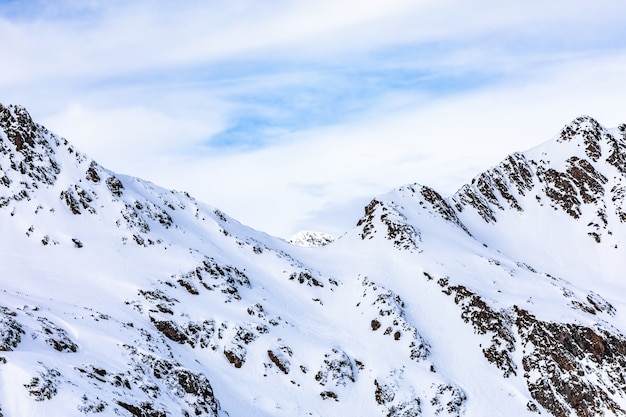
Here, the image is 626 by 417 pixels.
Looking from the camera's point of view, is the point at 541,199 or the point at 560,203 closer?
the point at 560,203

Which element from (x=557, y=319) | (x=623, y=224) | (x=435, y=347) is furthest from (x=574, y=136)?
(x=435, y=347)

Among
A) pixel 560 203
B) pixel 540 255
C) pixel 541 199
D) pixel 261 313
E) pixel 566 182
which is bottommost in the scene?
pixel 261 313

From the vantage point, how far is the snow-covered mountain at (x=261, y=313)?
170 feet

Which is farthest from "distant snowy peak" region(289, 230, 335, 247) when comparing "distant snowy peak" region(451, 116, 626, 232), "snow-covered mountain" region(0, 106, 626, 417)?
"snow-covered mountain" region(0, 106, 626, 417)

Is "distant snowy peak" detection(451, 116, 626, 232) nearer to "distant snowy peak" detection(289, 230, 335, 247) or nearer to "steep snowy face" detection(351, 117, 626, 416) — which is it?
"steep snowy face" detection(351, 117, 626, 416)

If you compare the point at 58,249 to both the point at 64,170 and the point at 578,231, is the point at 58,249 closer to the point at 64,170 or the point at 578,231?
the point at 64,170

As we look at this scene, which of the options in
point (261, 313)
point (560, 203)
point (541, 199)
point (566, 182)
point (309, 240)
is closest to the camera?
point (261, 313)

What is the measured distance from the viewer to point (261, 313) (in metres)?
73.9

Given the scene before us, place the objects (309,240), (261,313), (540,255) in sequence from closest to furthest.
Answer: (261,313), (540,255), (309,240)

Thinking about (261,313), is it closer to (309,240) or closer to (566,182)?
(566,182)

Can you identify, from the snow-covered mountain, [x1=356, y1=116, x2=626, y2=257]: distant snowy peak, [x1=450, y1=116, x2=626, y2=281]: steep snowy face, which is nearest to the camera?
the snow-covered mountain

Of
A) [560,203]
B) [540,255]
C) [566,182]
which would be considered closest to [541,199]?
[560,203]

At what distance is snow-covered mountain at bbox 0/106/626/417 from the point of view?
5191 cm

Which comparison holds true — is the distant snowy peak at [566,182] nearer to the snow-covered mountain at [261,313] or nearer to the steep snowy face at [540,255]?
the steep snowy face at [540,255]
